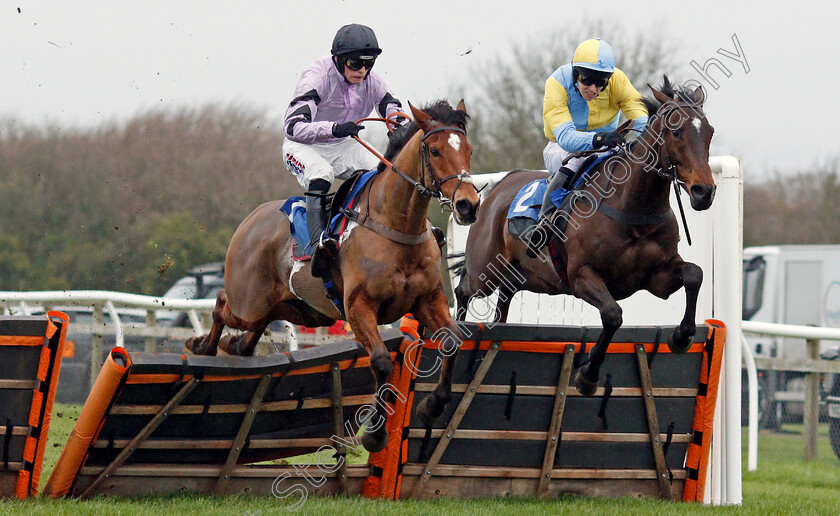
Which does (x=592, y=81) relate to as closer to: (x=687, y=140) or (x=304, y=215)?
(x=687, y=140)

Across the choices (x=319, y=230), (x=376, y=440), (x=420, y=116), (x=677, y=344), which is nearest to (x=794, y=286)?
(x=677, y=344)

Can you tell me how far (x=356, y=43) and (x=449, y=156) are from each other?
1.34 metres

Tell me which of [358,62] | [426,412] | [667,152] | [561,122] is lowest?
[426,412]

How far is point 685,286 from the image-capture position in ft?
18.5

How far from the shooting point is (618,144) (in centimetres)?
589

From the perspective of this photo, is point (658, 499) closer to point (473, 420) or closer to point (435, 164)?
point (473, 420)

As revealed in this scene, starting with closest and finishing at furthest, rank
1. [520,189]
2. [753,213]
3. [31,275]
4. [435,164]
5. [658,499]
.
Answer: [435,164], [658,499], [520,189], [31,275], [753,213]

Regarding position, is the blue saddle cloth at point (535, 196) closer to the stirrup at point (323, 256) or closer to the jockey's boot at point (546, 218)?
the jockey's boot at point (546, 218)

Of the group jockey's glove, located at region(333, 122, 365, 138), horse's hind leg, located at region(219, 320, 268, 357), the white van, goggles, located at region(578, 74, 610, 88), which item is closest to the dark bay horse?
goggles, located at region(578, 74, 610, 88)

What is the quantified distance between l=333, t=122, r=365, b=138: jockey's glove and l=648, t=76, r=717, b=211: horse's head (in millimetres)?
1682

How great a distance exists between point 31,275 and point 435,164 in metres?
10.3

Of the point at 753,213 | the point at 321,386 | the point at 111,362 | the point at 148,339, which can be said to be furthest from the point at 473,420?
the point at 753,213

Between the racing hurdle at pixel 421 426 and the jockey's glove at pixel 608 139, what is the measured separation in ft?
3.60

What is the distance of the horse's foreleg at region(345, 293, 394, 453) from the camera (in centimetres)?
539
